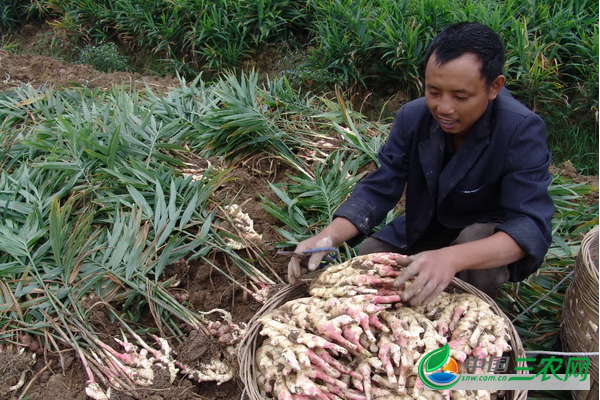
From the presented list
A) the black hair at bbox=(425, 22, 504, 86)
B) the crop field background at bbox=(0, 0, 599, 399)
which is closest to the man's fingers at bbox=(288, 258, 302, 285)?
the crop field background at bbox=(0, 0, 599, 399)

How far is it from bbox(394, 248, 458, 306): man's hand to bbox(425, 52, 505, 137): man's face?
→ 44 centimetres

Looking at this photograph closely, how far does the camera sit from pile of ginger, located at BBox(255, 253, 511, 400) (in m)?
1.39

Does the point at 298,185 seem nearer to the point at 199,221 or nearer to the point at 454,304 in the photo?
the point at 199,221

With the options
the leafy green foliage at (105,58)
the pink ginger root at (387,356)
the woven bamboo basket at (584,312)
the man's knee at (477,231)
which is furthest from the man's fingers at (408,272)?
the leafy green foliage at (105,58)

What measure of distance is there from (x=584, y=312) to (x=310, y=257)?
0.86 m

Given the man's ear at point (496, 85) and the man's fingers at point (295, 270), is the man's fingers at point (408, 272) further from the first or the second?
the man's ear at point (496, 85)

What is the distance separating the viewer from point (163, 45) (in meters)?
5.34

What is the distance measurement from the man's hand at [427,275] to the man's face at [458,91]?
1.46 ft

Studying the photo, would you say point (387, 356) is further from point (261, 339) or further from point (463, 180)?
point (463, 180)

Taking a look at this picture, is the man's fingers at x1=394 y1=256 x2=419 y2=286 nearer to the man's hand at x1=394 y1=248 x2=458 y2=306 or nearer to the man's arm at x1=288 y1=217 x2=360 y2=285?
the man's hand at x1=394 y1=248 x2=458 y2=306

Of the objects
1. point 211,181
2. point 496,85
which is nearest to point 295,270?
point 496,85

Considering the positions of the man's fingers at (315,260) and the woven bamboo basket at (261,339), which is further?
the man's fingers at (315,260)

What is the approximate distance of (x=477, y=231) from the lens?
1.81 metres

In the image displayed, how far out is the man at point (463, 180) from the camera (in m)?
1.54
